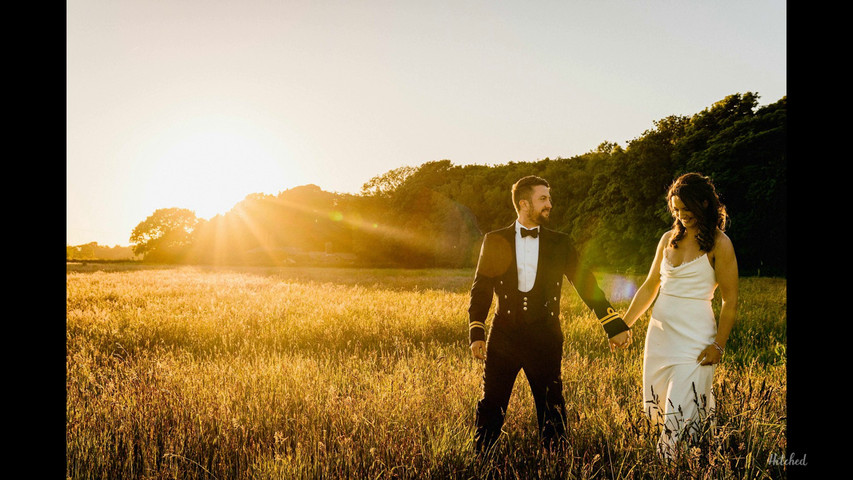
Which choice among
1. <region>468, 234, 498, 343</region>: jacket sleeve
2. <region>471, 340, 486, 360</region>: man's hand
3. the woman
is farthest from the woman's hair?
<region>471, 340, 486, 360</region>: man's hand

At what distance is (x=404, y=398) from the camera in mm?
3812

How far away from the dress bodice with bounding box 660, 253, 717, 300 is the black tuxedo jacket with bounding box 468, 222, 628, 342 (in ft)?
1.49

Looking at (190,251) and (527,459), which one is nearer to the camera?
(527,459)

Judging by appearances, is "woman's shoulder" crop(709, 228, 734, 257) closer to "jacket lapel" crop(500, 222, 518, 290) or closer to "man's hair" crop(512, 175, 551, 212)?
"man's hair" crop(512, 175, 551, 212)

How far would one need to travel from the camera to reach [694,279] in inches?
128

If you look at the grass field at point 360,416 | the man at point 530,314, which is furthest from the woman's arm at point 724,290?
the man at point 530,314

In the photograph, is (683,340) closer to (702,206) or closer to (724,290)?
(724,290)

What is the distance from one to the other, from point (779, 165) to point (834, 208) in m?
28.2

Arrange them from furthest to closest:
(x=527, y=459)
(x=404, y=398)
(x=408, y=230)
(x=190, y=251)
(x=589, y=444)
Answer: (x=190, y=251) → (x=408, y=230) → (x=404, y=398) → (x=589, y=444) → (x=527, y=459)

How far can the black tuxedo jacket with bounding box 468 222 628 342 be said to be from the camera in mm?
3352

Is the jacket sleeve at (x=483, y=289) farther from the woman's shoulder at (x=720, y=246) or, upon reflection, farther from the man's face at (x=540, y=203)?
the woman's shoulder at (x=720, y=246)

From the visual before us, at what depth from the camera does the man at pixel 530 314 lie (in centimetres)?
330
